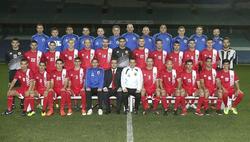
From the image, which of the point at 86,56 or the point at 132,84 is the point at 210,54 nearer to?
the point at 132,84

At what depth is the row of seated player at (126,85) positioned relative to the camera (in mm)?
8656

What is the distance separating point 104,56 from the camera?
943 cm

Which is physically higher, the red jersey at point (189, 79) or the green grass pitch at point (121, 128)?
the red jersey at point (189, 79)

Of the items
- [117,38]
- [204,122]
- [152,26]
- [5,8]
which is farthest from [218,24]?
[204,122]

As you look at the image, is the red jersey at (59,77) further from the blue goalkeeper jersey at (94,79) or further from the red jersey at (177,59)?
the red jersey at (177,59)

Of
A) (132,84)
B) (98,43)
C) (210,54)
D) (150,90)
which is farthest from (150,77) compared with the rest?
(98,43)

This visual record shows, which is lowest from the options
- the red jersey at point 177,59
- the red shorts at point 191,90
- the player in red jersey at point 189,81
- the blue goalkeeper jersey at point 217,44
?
the red shorts at point 191,90

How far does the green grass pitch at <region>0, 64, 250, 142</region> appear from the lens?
6.58 m

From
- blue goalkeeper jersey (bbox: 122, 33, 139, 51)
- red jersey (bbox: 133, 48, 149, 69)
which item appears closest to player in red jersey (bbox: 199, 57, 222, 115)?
red jersey (bbox: 133, 48, 149, 69)

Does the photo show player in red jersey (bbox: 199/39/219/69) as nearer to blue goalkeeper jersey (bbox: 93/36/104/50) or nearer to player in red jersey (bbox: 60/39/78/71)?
blue goalkeeper jersey (bbox: 93/36/104/50)

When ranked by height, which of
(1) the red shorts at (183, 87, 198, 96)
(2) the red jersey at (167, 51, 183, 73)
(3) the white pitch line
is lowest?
(3) the white pitch line

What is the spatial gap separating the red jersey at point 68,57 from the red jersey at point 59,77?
651 mm

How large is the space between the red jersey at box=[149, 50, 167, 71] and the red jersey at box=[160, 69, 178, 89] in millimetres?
529

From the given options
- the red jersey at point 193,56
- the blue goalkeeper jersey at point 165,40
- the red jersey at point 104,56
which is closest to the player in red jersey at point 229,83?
the red jersey at point 193,56
